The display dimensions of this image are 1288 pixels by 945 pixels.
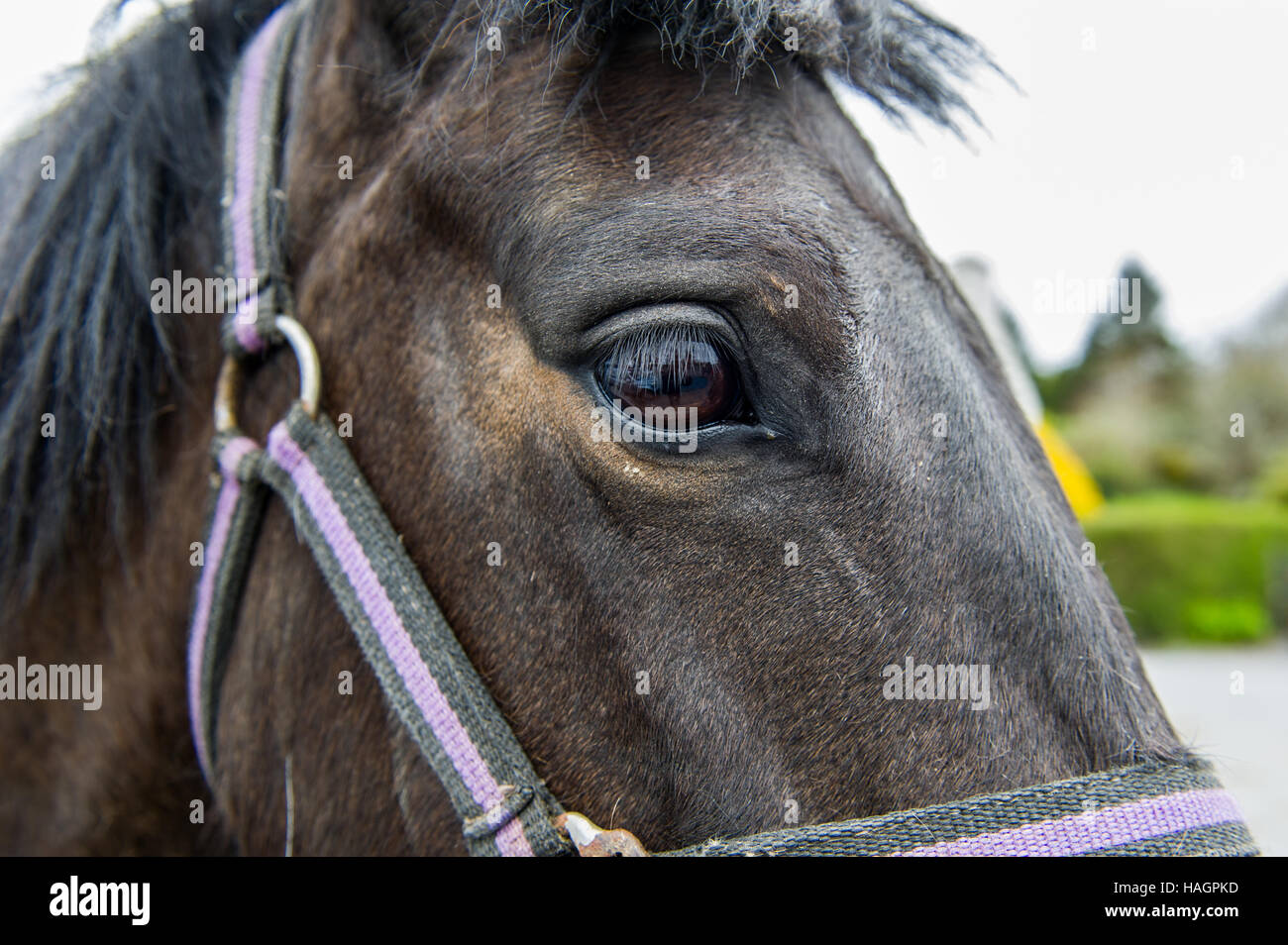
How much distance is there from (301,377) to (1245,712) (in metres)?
10.6

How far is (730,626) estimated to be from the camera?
1.21m

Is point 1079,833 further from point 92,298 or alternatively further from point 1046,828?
point 92,298

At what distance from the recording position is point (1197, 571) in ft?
43.3

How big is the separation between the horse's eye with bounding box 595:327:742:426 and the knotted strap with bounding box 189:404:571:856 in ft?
1.50

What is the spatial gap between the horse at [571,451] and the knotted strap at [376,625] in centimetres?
4

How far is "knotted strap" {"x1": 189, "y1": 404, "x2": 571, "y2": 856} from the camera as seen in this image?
4.12 feet

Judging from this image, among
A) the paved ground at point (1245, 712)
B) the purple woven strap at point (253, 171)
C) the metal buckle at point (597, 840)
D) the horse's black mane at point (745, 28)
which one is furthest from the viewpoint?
the paved ground at point (1245, 712)

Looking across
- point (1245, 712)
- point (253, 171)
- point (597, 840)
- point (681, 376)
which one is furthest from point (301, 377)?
point (1245, 712)

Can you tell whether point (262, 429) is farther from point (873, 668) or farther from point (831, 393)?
point (873, 668)

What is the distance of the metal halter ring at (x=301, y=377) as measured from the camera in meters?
1.46

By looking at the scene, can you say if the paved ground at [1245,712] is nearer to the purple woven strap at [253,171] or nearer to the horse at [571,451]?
the horse at [571,451]

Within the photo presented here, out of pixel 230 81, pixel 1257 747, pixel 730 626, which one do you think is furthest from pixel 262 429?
pixel 1257 747

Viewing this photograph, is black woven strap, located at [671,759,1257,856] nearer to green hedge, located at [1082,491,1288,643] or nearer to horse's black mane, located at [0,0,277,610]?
horse's black mane, located at [0,0,277,610]

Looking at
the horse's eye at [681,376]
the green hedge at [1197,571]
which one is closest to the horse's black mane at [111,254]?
the horse's eye at [681,376]
